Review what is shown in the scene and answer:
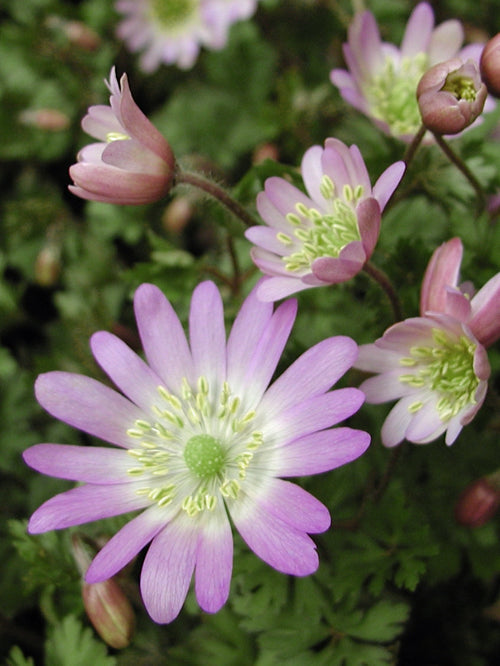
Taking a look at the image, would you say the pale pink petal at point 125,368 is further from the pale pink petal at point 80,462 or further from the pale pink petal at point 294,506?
the pale pink petal at point 294,506

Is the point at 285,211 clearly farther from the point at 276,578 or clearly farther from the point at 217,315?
the point at 276,578

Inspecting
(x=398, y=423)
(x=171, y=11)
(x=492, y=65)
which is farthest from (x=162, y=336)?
(x=171, y=11)

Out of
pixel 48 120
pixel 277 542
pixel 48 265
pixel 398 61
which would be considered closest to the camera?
pixel 277 542

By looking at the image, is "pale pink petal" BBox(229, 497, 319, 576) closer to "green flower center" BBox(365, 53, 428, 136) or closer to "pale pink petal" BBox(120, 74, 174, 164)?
"pale pink petal" BBox(120, 74, 174, 164)

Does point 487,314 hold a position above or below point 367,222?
below

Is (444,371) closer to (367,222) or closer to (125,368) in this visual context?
(367,222)

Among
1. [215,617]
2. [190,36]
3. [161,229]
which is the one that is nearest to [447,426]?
[215,617]

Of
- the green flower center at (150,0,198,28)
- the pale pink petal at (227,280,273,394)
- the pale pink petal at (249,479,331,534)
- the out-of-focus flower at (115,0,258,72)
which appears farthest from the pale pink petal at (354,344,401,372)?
the green flower center at (150,0,198,28)
